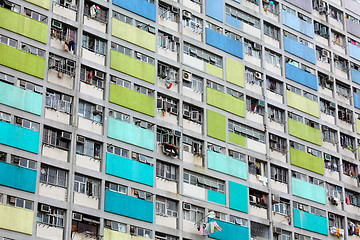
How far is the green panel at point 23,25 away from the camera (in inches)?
1624

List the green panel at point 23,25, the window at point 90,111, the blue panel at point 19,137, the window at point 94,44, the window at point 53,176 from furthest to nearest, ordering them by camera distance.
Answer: the window at point 94,44
the window at point 90,111
the green panel at point 23,25
the window at point 53,176
the blue panel at point 19,137

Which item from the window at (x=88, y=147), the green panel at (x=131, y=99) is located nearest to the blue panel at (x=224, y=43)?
the green panel at (x=131, y=99)

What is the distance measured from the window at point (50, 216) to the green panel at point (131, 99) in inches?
293

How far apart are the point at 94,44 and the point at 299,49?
57.3 feet

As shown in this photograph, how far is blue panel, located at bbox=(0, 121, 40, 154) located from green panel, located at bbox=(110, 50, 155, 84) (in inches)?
283

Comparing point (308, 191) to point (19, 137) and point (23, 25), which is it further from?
point (23, 25)

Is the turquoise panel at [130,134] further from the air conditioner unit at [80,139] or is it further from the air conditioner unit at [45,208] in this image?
the air conditioner unit at [45,208]

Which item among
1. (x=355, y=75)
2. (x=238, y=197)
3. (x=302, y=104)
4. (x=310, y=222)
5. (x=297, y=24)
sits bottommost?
(x=310, y=222)

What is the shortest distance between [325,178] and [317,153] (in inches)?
69.7

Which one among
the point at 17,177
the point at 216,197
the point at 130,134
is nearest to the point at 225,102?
the point at 216,197

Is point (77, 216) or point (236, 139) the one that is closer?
point (77, 216)

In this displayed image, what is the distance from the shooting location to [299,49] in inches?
2212

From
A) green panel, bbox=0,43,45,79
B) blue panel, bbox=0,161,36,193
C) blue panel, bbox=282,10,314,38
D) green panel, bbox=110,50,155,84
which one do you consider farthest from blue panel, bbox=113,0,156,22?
blue panel, bbox=0,161,36,193

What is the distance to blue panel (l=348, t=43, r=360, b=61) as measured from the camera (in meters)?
60.2
